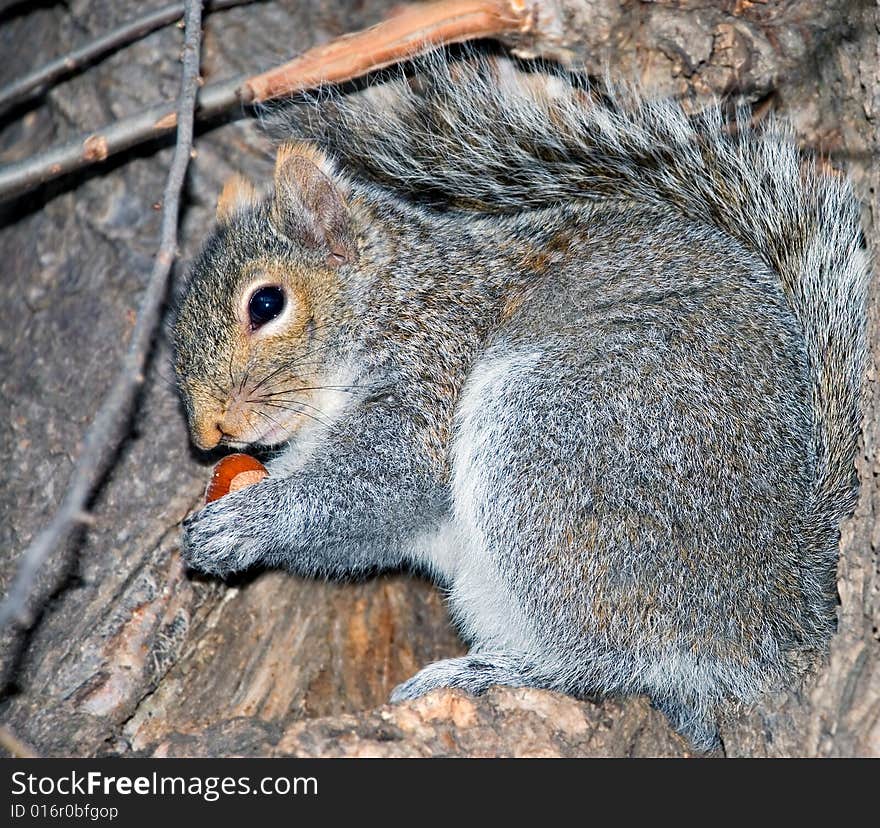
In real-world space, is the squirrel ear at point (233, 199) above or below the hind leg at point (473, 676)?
above

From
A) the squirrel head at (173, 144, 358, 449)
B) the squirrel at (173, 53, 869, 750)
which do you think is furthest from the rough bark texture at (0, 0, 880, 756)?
the squirrel head at (173, 144, 358, 449)

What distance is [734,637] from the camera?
227cm

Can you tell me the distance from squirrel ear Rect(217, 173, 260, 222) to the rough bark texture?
0.19 meters

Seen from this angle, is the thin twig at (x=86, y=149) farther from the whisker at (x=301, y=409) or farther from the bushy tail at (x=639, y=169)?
the whisker at (x=301, y=409)

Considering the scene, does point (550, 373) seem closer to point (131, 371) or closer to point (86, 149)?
point (131, 371)

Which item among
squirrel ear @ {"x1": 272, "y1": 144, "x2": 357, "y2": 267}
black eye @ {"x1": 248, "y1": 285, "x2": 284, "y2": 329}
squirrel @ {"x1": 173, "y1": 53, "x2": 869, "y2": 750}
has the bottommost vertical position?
squirrel @ {"x1": 173, "y1": 53, "x2": 869, "y2": 750}

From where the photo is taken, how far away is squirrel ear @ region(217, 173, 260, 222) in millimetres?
2721

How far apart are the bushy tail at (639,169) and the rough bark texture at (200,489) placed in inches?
5.5

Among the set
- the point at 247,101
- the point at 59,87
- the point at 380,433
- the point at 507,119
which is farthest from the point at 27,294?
the point at 507,119

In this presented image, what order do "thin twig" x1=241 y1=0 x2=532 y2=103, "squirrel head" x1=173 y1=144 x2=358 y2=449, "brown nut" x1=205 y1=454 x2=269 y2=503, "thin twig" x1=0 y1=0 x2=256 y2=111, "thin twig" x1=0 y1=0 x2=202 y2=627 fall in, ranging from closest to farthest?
1. "thin twig" x1=0 y1=0 x2=202 y2=627
2. "squirrel head" x1=173 y1=144 x2=358 y2=449
3. "brown nut" x1=205 y1=454 x2=269 y2=503
4. "thin twig" x1=241 y1=0 x2=532 y2=103
5. "thin twig" x1=0 y1=0 x2=256 y2=111

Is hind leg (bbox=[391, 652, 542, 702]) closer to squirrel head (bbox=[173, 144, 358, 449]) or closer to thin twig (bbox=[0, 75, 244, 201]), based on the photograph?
squirrel head (bbox=[173, 144, 358, 449])

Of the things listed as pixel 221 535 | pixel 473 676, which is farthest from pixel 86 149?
pixel 473 676

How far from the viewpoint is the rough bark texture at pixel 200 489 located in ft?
7.18

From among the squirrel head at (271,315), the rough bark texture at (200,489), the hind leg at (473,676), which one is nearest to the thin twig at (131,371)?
the rough bark texture at (200,489)
